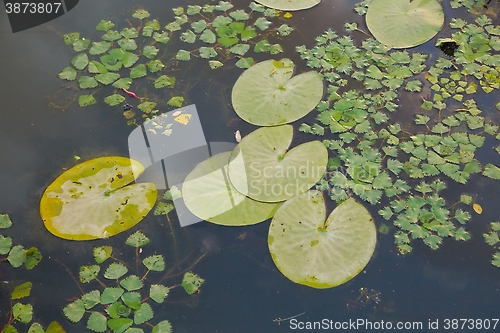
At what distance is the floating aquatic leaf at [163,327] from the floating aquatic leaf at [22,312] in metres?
0.65

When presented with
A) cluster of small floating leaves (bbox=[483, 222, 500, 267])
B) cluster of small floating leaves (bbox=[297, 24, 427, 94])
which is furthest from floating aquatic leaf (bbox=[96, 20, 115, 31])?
cluster of small floating leaves (bbox=[483, 222, 500, 267])

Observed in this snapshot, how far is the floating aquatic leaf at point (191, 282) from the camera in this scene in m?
2.33

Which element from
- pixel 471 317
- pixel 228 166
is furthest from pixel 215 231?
pixel 471 317

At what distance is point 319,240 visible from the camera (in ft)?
7.86

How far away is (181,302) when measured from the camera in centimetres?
230

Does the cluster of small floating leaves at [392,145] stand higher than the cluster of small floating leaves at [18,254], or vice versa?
the cluster of small floating leaves at [392,145]

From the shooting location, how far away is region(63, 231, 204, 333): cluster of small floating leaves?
2242 mm

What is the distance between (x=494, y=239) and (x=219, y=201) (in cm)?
152

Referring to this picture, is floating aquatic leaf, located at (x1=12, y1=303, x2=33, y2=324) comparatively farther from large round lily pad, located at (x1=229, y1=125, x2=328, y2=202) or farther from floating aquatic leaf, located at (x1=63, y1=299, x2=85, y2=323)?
large round lily pad, located at (x1=229, y1=125, x2=328, y2=202)

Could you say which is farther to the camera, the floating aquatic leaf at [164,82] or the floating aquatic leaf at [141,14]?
the floating aquatic leaf at [141,14]

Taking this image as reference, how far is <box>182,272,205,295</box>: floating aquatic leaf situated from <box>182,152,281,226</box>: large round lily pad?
32 centimetres

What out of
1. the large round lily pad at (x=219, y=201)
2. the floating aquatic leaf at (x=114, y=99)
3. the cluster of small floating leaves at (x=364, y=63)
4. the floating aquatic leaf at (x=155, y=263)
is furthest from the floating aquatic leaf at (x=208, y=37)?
the floating aquatic leaf at (x=155, y=263)

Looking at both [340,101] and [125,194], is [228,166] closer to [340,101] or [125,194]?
[125,194]

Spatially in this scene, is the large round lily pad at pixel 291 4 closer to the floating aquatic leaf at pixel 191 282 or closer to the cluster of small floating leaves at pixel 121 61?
the cluster of small floating leaves at pixel 121 61
